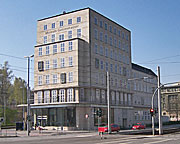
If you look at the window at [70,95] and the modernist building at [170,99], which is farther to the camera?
the modernist building at [170,99]

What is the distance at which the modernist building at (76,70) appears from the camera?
201 ft

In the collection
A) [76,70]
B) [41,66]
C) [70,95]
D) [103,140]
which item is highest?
[41,66]

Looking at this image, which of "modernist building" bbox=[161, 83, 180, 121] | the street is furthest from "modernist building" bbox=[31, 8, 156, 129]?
"modernist building" bbox=[161, 83, 180, 121]

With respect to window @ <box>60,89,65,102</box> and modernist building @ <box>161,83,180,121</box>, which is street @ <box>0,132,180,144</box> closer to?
window @ <box>60,89,65,102</box>

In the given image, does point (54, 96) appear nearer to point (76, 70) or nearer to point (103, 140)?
point (76, 70)

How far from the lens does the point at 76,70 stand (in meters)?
61.4

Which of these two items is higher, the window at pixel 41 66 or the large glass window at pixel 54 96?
the window at pixel 41 66

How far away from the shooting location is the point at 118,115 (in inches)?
2761

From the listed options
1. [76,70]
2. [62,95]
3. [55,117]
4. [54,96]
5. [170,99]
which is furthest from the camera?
[170,99]

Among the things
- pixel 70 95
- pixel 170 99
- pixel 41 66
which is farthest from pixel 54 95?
pixel 170 99

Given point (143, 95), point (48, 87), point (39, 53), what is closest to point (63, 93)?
point (48, 87)

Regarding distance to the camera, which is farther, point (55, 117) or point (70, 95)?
point (55, 117)

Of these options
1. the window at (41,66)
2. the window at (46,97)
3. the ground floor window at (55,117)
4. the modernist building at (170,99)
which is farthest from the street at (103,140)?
the modernist building at (170,99)

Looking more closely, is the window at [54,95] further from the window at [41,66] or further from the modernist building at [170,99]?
the modernist building at [170,99]
